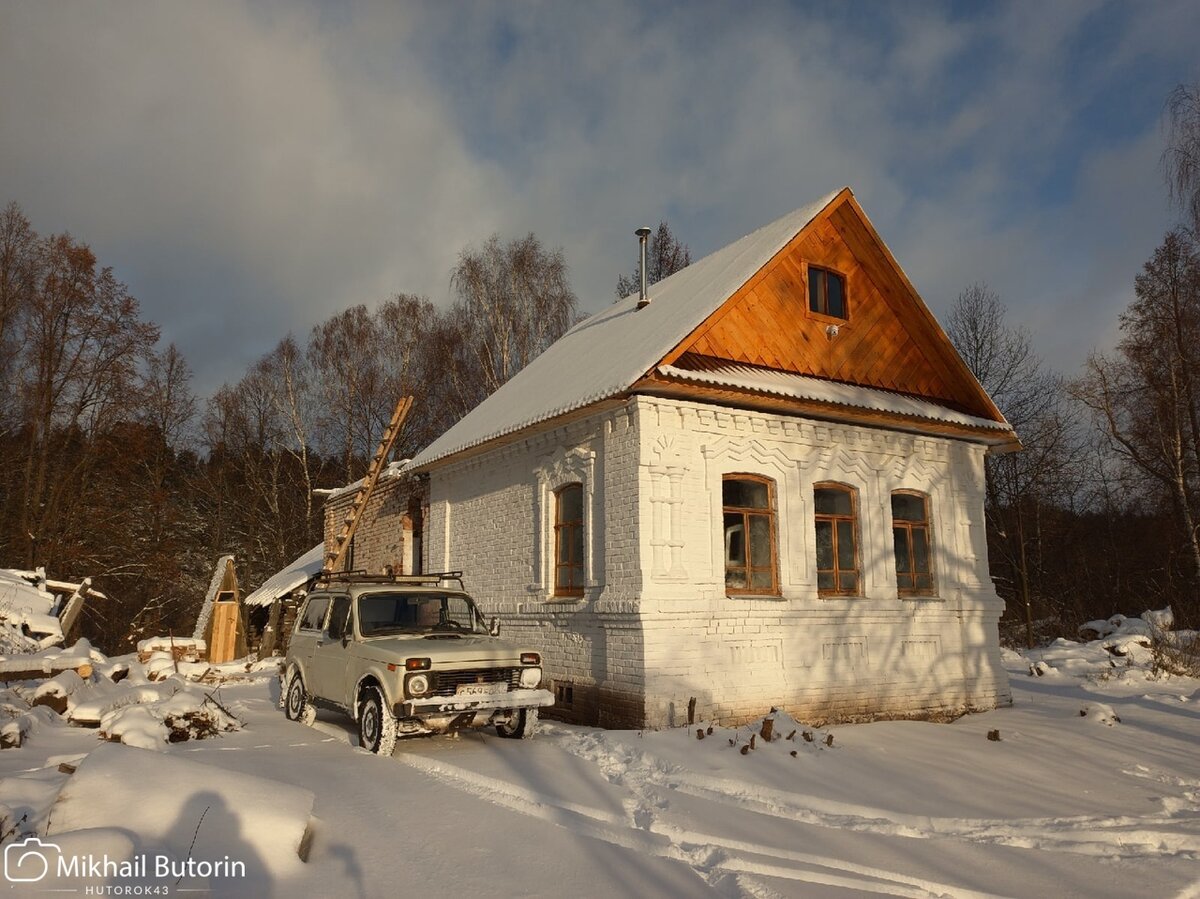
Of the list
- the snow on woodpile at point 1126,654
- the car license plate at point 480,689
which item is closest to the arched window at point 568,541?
the car license plate at point 480,689

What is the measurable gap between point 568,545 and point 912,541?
531cm

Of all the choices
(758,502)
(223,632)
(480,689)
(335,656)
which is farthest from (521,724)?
(223,632)

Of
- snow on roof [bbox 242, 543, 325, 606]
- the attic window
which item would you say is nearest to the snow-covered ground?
the attic window

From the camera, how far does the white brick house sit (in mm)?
10656

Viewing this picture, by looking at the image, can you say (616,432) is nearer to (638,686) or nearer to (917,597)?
(638,686)

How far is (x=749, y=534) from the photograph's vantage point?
37.7ft

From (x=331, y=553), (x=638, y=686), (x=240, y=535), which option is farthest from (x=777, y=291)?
(x=240, y=535)

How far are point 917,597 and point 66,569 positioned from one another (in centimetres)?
2376

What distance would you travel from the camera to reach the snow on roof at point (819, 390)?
1064 cm

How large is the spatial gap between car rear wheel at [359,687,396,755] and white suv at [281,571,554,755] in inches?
0.4

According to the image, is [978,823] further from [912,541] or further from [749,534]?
[912,541]

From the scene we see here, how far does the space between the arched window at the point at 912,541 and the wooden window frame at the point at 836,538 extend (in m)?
0.81

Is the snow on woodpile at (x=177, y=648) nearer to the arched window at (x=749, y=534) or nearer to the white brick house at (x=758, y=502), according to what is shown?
the white brick house at (x=758, y=502)

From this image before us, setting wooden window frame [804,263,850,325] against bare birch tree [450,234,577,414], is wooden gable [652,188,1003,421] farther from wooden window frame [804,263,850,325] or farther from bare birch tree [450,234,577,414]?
bare birch tree [450,234,577,414]
